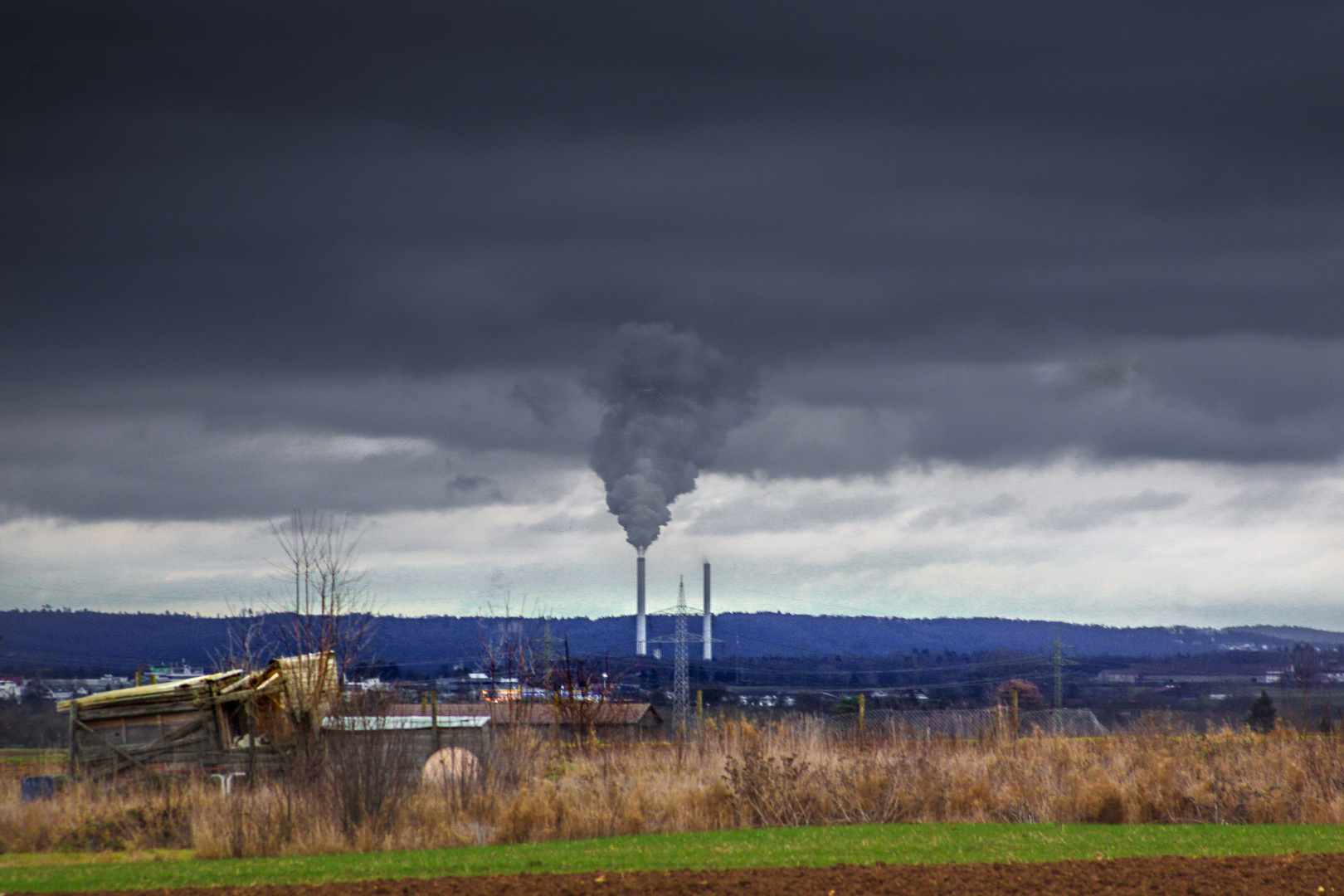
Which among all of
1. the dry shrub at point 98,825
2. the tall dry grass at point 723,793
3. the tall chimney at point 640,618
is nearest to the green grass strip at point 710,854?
the dry shrub at point 98,825

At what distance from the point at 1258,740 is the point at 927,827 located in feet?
34.0

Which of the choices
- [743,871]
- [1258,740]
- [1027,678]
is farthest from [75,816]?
[1027,678]

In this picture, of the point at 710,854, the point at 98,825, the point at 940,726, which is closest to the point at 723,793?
the point at 710,854

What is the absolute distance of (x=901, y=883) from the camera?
17.5 m

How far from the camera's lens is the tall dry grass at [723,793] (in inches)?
914

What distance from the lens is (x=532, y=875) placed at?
60.8 ft

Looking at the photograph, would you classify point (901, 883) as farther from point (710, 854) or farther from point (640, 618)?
point (640, 618)

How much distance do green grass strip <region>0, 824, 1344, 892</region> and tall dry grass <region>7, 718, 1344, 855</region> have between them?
95 cm

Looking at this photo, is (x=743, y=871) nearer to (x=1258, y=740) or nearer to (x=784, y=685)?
(x=1258, y=740)

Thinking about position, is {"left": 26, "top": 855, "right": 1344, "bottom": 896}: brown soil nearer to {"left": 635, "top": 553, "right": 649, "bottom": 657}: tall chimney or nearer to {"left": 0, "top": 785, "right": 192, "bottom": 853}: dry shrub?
{"left": 0, "top": 785, "right": 192, "bottom": 853}: dry shrub

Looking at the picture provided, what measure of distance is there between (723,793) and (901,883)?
9.30 metres

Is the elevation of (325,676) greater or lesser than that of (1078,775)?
greater

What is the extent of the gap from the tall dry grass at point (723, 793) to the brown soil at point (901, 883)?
205 inches

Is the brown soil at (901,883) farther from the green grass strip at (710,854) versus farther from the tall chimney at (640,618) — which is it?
the tall chimney at (640,618)
